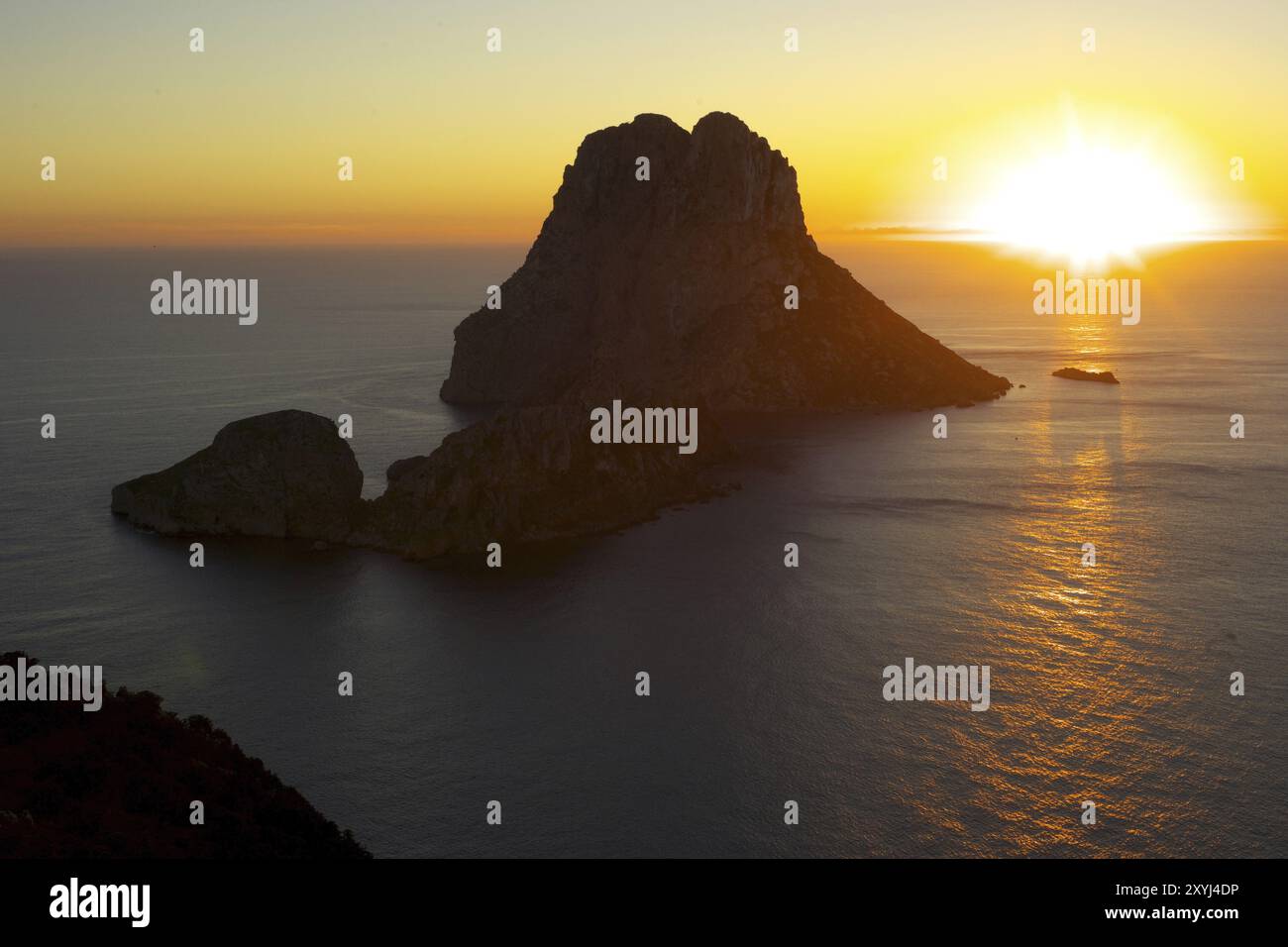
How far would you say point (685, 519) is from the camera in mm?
104188

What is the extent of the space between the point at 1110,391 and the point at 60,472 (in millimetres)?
155323

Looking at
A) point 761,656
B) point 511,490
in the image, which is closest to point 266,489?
point 511,490

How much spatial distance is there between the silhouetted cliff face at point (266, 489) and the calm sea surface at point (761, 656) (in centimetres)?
287

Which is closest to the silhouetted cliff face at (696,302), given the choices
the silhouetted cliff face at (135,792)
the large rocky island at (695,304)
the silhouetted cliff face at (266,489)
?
the large rocky island at (695,304)

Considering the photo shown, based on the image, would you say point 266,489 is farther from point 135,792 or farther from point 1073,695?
point 1073,695

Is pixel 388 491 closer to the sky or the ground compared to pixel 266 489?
closer to the ground

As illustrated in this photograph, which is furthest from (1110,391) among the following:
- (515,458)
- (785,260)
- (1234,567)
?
(515,458)

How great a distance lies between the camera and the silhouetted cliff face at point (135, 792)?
35.7 meters

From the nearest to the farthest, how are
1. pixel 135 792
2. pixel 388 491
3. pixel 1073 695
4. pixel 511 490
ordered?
pixel 135 792, pixel 1073 695, pixel 511 490, pixel 388 491

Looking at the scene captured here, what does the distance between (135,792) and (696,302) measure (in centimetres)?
13969

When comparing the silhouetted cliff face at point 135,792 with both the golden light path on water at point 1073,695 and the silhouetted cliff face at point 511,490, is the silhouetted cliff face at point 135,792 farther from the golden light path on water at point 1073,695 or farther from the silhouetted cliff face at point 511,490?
the silhouetted cliff face at point 511,490

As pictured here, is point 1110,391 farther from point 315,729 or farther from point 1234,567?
point 315,729

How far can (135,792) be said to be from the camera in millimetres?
39156
